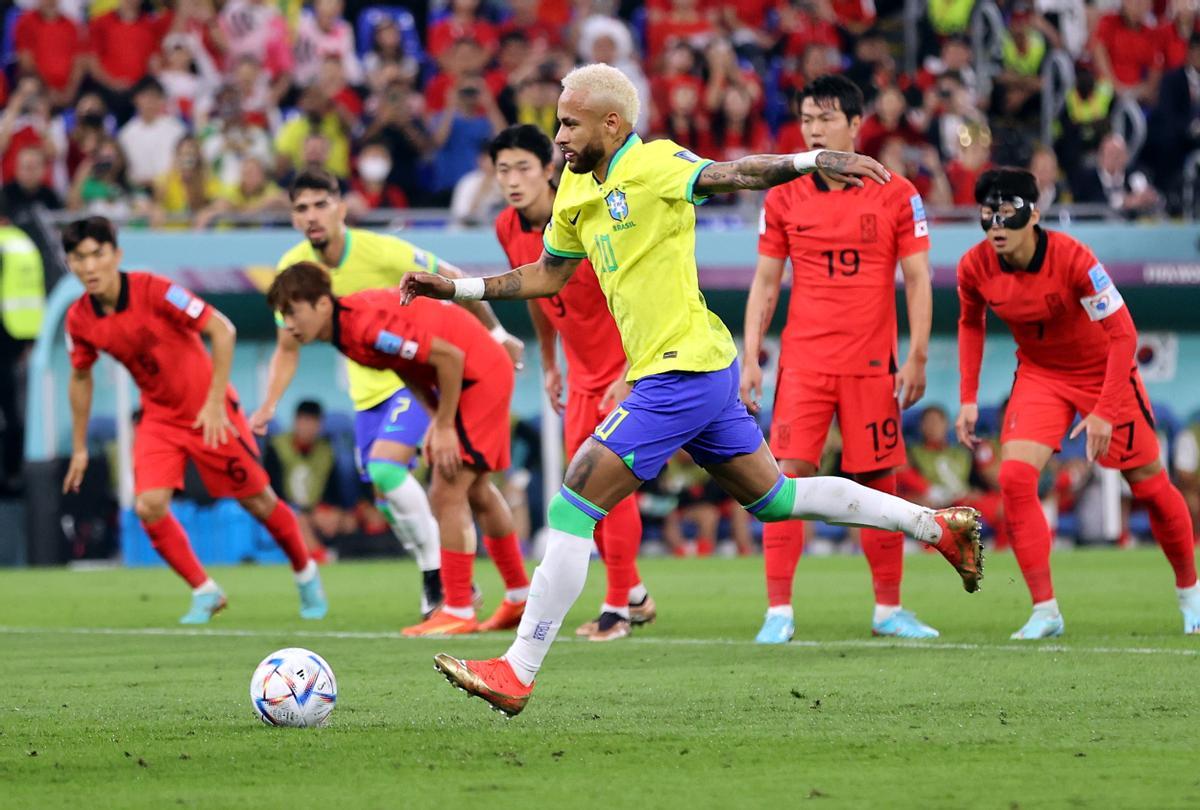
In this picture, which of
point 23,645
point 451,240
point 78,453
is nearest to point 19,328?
point 451,240

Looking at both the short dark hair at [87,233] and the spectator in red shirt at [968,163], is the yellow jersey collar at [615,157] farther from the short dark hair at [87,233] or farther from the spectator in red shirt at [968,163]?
the spectator in red shirt at [968,163]

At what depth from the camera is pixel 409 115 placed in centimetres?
1772

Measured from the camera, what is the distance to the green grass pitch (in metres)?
4.78

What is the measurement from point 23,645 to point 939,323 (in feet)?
38.0

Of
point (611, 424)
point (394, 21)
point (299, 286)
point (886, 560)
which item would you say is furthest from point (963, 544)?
point (394, 21)

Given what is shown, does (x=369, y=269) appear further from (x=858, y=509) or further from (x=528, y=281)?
(x=858, y=509)

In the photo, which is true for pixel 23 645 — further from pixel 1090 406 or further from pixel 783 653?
pixel 1090 406

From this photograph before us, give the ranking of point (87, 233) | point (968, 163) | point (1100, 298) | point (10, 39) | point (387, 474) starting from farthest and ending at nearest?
point (968, 163)
point (10, 39)
point (87, 233)
point (387, 474)
point (1100, 298)

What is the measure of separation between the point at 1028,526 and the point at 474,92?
10.4 meters

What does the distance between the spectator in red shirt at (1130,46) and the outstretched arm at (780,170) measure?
1625 cm

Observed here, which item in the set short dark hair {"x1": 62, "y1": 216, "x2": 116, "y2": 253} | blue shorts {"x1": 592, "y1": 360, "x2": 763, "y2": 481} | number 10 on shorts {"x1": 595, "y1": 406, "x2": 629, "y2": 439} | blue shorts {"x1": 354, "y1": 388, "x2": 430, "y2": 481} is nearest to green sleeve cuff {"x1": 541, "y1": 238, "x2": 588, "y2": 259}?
blue shorts {"x1": 592, "y1": 360, "x2": 763, "y2": 481}

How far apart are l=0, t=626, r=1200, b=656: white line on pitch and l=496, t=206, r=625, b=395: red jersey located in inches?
49.4

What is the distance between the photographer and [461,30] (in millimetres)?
19250

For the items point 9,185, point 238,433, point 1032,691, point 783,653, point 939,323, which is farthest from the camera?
point 939,323
